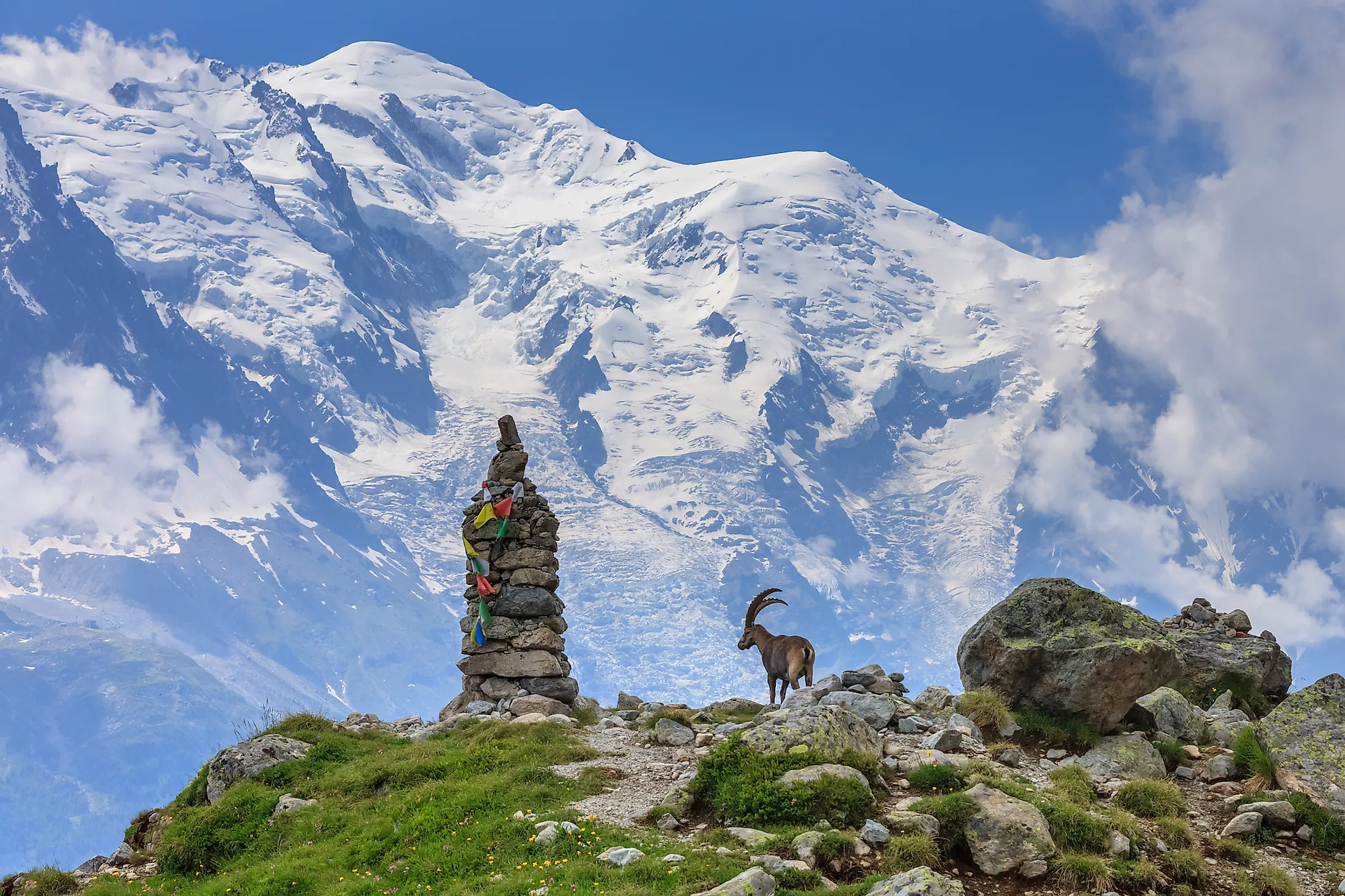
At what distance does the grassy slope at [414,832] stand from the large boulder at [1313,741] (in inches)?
349

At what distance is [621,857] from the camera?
15.9m

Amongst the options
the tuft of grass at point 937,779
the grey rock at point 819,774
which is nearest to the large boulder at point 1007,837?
the tuft of grass at point 937,779

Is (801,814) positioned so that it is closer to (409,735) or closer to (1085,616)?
(1085,616)

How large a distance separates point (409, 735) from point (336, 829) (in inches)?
280

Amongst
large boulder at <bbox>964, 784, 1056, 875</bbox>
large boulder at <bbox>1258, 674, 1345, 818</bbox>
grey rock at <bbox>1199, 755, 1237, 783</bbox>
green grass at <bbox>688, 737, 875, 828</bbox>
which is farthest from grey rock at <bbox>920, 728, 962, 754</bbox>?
large boulder at <bbox>1258, 674, 1345, 818</bbox>

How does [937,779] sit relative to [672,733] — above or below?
below

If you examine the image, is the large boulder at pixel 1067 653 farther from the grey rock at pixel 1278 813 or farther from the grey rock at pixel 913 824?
the grey rock at pixel 913 824

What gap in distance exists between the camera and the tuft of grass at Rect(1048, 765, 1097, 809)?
17719 mm

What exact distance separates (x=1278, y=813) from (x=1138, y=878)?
3.70 m

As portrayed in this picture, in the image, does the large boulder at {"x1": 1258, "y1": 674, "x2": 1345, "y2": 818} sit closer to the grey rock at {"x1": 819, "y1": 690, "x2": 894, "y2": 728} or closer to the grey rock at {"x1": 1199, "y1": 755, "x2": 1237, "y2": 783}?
the grey rock at {"x1": 1199, "y1": 755, "x2": 1237, "y2": 783}

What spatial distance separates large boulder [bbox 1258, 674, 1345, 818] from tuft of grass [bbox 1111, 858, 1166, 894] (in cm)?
395

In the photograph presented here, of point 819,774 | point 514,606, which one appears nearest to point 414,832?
point 819,774

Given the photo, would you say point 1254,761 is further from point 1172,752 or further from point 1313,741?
point 1172,752

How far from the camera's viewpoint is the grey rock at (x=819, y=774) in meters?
17.6
